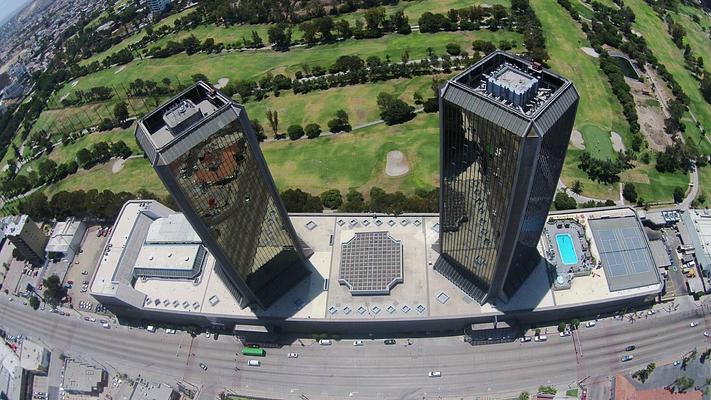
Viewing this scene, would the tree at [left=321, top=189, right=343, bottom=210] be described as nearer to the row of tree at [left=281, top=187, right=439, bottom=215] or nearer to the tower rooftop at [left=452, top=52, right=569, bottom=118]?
the row of tree at [left=281, top=187, right=439, bottom=215]

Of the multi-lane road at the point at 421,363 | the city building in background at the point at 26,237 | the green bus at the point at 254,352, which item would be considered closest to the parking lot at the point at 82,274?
the city building in background at the point at 26,237

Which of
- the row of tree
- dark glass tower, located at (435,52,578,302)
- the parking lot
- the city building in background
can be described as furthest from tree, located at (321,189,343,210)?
the city building in background

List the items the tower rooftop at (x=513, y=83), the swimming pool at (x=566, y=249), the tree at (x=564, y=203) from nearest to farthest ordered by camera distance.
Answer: the tower rooftop at (x=513, y=83) → the swimming pool at (x=566, y=249) → the tree at (x=564, y=203)

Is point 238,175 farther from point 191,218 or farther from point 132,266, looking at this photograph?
point 132,266

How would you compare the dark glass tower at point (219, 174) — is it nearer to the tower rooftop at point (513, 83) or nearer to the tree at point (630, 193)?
the tower rooftop at point (513, 83)

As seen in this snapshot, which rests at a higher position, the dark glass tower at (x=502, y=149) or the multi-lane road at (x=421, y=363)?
the dark glass tower at (x=502, y=149)

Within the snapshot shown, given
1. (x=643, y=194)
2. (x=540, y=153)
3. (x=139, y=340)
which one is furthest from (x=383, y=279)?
(x=643, y=194)
